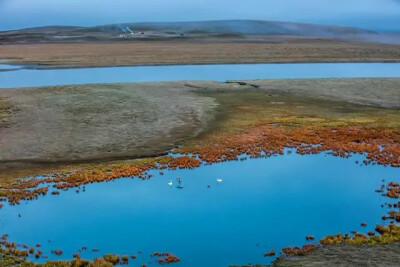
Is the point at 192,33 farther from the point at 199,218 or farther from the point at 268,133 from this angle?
the point at 199,218

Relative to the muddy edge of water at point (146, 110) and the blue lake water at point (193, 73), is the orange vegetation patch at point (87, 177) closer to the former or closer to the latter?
the muddy edge of water at point (146, 110)

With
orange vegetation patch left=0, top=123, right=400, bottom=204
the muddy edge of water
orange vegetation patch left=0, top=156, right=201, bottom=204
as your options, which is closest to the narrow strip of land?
the muddy edge of water

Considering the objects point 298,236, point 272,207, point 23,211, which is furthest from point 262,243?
point 23,211

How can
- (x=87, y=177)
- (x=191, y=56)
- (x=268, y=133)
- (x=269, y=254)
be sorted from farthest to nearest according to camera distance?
(x=191, y=56)
(x=268, y=133)
(x=87, y=177)
(x=269, y=254)

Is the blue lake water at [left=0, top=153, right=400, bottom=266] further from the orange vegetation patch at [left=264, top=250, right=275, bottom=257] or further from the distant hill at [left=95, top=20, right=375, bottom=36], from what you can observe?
the distant hill at [left=95, top=20, right=375, bottom=36]

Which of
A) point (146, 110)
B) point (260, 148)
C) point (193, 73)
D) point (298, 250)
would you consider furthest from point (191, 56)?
point (298, 250)

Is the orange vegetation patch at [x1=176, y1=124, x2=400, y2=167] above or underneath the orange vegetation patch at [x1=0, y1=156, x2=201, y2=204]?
above

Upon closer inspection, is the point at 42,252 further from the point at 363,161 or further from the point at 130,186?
the point at 363,161
